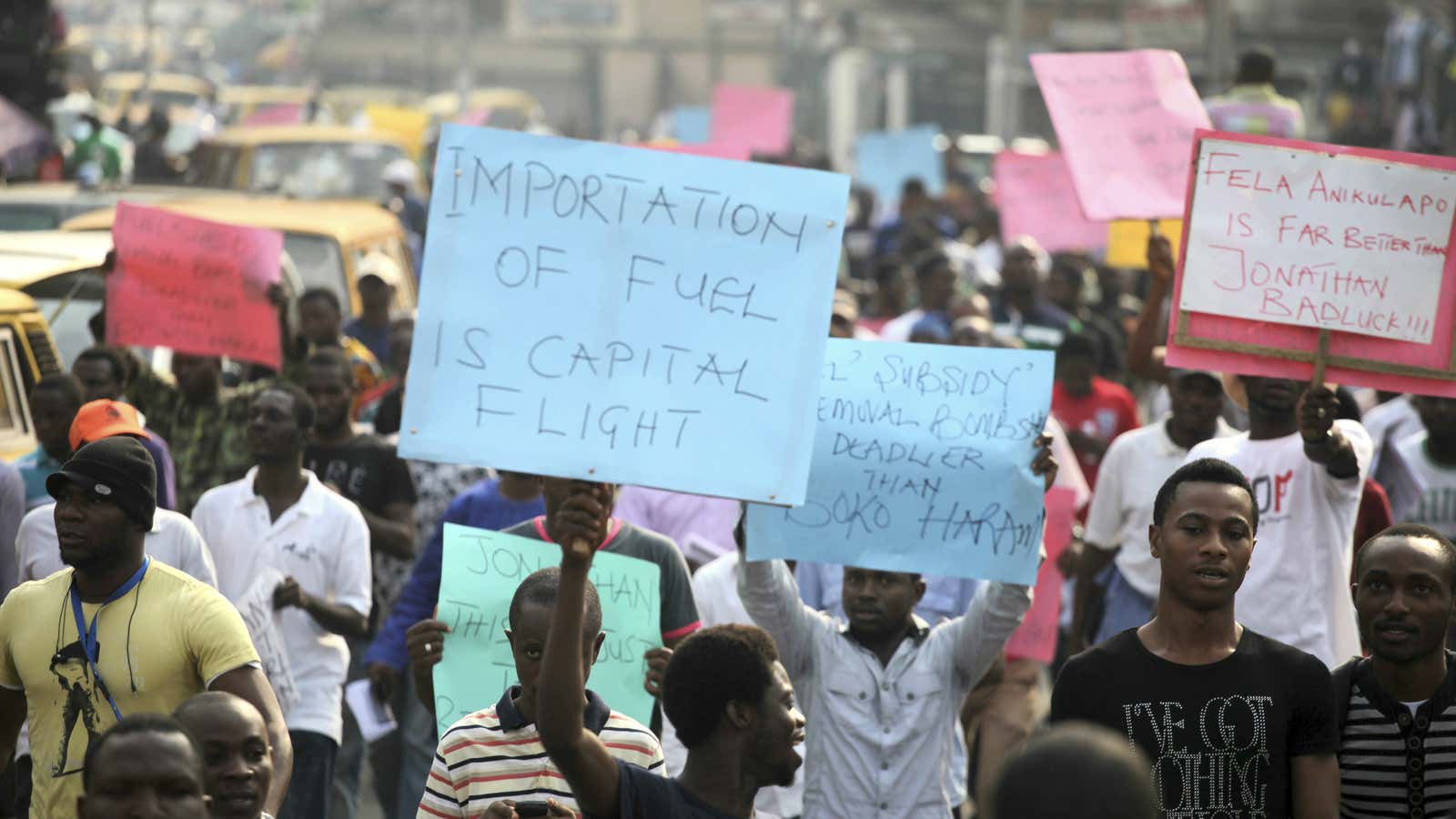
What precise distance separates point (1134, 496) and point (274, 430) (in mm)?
2797

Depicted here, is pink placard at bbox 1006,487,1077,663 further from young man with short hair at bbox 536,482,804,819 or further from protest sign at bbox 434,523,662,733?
young man with short hair at bbox 536,482,804,819

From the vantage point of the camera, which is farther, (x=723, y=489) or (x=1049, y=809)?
(x=723, y=489)

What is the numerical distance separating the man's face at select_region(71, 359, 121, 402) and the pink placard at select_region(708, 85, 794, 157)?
37.8 ft

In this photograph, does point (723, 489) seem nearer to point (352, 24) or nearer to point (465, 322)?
point (465, 322)

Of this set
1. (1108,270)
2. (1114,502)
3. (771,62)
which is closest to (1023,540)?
(1114,502)

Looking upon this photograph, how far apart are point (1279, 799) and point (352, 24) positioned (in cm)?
5383

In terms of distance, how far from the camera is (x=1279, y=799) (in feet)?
14.3

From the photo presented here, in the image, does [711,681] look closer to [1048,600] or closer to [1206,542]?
[1206,542]

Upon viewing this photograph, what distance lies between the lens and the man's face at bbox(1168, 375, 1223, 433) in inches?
294

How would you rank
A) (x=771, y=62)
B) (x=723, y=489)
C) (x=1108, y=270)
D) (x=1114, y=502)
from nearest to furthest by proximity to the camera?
(x=723, y=489)
(x=1114, y=502)
(x=1108, y=270)
(x=771, y=62)

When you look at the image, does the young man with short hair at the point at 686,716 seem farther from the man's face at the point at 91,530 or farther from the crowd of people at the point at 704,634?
the man's face at the point at 91,530

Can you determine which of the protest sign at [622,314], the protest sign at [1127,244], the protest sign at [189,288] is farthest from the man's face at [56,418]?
the protest sign at [1127,244]

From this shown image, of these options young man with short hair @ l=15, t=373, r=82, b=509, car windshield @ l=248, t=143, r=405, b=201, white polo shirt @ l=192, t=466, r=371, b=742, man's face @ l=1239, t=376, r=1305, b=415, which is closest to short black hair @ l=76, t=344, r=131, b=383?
young man with short hair @ l=15, t=373, r=82, b=509

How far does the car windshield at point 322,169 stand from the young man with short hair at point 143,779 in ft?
43.5
